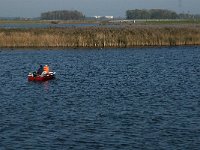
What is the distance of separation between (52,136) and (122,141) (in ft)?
8.67

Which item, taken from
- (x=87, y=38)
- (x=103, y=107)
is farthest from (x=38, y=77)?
(x=87, y=38)

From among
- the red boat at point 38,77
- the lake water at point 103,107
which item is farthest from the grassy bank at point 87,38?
the red boat at point 38,77

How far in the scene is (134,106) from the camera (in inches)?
907

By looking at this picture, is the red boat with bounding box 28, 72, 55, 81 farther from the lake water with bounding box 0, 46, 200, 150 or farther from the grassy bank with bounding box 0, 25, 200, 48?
the grassy bank with bounding box 0, 25, 200, 48

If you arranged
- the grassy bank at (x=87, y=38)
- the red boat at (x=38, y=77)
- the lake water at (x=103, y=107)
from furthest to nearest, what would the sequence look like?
the grassy bank at (x=87, y=38)
the red boat at (x=38, y=77)
the lake water at (x=103, y=107)

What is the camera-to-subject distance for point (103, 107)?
75.4ft

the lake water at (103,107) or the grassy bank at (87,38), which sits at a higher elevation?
the grassy bank at (87,38)

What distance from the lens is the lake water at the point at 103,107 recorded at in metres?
17.1

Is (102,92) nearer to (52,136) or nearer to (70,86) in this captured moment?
(70,86)

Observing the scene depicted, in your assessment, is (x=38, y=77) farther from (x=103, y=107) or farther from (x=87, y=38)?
(x=87, y=38)

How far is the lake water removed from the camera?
17109mm

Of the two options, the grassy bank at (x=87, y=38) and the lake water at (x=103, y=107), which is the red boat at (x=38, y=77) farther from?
the grassy bank at (x=87, y=38)

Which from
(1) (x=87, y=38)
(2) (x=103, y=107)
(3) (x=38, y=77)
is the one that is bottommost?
(2) (x=103, y=107)

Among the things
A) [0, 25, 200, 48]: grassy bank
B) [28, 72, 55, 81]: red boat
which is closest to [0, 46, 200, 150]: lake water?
[28, 72, 55, 81]: red boat
